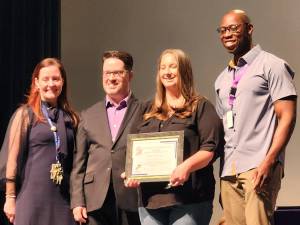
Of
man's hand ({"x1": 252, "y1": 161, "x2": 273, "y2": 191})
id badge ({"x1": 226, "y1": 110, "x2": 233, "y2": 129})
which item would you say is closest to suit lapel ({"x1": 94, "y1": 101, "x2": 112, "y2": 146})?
id badge ({"x1": 226, "y1": 110, "x2": 233, "y2": 129})

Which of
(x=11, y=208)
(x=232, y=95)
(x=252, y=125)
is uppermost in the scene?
(x=232, y=95)

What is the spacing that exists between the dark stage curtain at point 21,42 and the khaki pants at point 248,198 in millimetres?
2121

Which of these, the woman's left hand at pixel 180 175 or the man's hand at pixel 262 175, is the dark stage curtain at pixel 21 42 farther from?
the man's hand at pixel 262 175

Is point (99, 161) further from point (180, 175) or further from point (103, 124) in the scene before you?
point (180, 175)

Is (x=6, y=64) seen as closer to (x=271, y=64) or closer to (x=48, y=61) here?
(x=48, y=61)

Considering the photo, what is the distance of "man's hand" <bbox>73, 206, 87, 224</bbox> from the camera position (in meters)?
2.98

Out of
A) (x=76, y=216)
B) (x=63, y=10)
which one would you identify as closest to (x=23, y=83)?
(x=63, y=10)

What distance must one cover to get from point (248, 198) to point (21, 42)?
260 centimetres

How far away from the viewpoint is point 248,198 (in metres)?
2.58

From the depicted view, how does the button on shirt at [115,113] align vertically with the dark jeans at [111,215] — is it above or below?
above

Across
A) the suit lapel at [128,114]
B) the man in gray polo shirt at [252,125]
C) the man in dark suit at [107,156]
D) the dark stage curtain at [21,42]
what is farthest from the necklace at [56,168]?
the dark stage curtain at [21,42]

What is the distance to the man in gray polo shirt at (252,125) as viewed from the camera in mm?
2555

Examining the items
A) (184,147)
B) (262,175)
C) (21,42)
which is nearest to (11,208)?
(184,147)

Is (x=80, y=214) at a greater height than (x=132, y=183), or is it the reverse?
(x=132, y=183)
